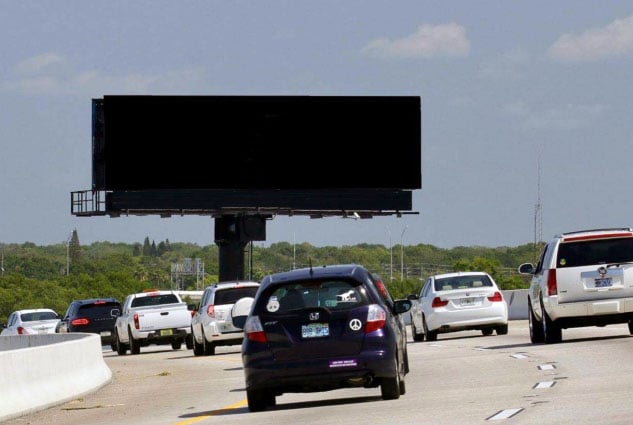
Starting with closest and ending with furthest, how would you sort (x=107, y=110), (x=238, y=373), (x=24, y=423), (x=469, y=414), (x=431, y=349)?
(x=469, y=414) < (x=24, y=423) < (x=238, y=373) < (x=431, y=349) < (x=107, y=110)

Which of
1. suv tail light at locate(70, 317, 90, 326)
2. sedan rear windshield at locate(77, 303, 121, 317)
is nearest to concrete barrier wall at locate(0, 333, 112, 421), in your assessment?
suv tail light at locate(70, 317, 90, 326)

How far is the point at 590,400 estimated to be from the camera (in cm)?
1845

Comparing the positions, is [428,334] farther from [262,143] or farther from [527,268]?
[262,143]

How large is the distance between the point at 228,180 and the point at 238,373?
1822 inches

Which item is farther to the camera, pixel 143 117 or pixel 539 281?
pixel 143 117

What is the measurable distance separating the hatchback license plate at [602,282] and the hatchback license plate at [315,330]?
1268cm

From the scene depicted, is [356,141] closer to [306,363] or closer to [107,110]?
[107,110]

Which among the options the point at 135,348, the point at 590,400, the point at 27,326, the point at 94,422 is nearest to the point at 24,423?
the point at 94,422

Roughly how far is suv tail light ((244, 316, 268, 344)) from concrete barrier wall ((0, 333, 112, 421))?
11.6ft

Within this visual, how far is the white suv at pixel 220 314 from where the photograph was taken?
39.0 meters

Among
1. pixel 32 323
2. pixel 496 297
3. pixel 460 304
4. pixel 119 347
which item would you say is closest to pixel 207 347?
pixel 460 304

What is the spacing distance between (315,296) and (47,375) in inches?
238

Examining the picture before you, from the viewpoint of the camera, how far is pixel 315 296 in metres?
20.1

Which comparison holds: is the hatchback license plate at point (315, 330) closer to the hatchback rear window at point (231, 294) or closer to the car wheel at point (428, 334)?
the hatchback rear window at point (231, 294)
